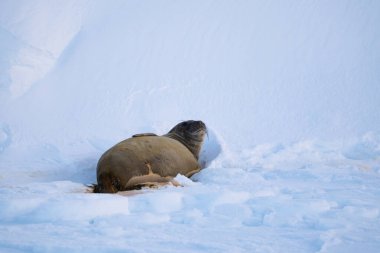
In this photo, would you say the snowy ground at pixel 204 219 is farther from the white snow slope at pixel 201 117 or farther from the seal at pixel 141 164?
the seal at pixel 141 164

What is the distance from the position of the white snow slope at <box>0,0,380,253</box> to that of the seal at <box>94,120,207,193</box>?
0.30 metres

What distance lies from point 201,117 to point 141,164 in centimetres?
269

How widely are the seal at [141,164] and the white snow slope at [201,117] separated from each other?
0.30m

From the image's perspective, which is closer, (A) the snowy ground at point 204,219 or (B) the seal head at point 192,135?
(A) the snowy ground at point 204,219

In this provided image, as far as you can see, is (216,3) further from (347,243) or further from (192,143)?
(347,243)

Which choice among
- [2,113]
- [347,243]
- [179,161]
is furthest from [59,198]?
[2,113]

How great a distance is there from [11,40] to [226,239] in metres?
6.93

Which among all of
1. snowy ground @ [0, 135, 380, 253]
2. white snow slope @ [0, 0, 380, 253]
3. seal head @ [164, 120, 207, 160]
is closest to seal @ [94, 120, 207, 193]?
white snow slope @ [0, 0, 380, 253]

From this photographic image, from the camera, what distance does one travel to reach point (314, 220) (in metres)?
2.40

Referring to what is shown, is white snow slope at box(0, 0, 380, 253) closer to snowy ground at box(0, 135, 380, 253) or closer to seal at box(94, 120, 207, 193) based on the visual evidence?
snowy ground at box(0, 135, 380, 253)

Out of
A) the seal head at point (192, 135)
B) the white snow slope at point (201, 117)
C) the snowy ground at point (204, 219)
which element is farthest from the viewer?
the seal head at point (192, 135)

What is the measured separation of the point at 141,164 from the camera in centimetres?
446

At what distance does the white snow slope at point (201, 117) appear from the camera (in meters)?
2.27

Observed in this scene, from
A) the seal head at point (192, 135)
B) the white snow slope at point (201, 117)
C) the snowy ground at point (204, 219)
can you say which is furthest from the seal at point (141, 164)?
the seal head at point (192, 135)
